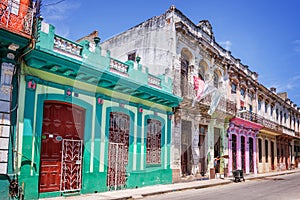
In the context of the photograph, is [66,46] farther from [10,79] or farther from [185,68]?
[185,68]

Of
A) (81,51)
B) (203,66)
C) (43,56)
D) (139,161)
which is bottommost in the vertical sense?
(139,161)

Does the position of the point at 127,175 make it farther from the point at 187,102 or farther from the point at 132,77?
the point at 187,102

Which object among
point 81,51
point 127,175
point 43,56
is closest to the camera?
point 43,56

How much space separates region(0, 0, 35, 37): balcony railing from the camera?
6879 millimetres

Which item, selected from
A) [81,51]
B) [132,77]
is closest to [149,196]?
[132,77]

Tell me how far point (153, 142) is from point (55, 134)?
4571 mm

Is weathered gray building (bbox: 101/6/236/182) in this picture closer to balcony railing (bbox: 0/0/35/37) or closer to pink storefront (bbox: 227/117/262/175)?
pink storefront (bbox: 227/117/262/175)

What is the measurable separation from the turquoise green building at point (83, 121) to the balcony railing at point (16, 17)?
54cm

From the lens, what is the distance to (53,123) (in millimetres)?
8633

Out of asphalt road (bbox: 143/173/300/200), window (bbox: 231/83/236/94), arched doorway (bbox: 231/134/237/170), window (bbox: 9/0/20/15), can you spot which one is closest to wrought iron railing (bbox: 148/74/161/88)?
asphalt road (bbox: 143/173/300/200)

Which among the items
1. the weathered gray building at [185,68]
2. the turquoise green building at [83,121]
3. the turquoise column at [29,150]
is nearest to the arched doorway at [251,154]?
the weathered gray building at [185,68]

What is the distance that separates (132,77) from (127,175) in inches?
141

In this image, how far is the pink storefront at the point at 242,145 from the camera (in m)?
18.4

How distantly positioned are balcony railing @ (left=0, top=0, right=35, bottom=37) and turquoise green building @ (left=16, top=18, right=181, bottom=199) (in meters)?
0.54
